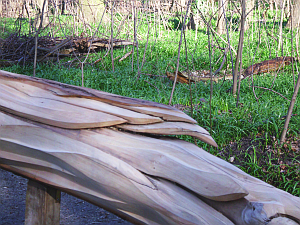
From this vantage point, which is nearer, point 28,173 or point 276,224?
point 276,224

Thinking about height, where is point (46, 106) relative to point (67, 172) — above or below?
above

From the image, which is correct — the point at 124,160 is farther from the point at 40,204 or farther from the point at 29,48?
the point at 29,48

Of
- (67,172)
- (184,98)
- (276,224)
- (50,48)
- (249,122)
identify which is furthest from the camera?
(50,48)

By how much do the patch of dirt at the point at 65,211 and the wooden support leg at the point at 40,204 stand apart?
127cm

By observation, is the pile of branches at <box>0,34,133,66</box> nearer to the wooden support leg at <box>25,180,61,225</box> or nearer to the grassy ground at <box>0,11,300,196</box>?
the grassy ground at <box>0,11,300,196</box>

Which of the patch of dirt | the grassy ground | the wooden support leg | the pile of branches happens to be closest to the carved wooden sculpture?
the wooden support leg

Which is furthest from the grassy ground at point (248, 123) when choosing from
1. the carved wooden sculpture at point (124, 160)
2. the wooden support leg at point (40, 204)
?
the wooden support leg at point (40, 204)

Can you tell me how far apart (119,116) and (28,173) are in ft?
1.22

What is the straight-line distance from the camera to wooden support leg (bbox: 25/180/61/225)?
3.66 feet

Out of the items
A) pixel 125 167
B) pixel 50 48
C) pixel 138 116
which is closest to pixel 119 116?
pixel 138 116

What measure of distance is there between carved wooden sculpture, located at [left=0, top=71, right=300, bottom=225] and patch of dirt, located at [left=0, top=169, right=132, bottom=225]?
60.2 inches

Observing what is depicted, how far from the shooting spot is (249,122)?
3018mm

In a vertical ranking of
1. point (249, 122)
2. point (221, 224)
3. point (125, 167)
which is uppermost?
point (125, 167)

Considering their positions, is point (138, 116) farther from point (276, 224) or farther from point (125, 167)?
point (276, 224)
